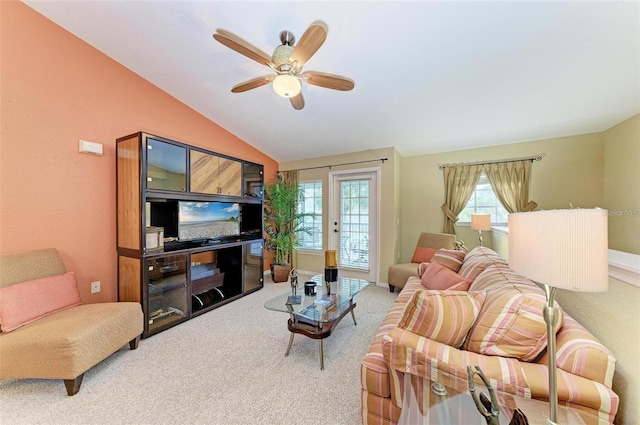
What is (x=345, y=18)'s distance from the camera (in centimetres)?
189

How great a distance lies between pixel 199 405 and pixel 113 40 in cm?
342

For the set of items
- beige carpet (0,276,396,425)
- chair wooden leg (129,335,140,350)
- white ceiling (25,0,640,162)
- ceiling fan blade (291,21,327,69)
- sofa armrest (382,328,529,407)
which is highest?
white ceiling (25,0,640,162)

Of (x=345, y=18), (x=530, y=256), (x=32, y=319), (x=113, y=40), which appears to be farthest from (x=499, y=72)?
(x=32, y=319)

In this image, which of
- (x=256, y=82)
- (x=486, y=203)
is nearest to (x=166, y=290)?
(x=256, y=82)

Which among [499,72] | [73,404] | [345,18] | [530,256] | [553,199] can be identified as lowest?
[73,404]

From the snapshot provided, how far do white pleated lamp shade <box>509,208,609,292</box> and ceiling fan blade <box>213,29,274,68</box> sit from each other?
6.26 ft

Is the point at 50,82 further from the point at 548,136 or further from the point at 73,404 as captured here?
the point at 548,136

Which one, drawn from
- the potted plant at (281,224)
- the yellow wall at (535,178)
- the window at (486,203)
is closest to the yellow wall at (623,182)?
the yellow wall at (535,178)

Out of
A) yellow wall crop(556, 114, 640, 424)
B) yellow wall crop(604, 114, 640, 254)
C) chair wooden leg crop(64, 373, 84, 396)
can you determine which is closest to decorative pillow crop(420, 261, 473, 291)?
yellow wall crop(556, 114, 640, 424)

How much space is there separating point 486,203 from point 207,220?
4.36 meters

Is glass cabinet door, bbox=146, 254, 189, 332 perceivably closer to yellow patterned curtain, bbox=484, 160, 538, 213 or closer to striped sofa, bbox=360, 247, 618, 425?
striped sofa, bbox=360, 247, 618, 425

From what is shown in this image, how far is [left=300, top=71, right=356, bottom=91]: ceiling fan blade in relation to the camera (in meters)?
1.92

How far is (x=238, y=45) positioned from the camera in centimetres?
164

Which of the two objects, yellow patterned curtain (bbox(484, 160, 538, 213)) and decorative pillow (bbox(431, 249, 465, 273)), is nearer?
decorative pillow (bbox(431, 249, 465, 273))
